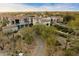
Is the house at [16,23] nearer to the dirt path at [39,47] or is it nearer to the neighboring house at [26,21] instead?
the neighboring house at [26,21]

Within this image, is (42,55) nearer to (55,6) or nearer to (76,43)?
(76,43)

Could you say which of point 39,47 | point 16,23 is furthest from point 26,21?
point 39,47

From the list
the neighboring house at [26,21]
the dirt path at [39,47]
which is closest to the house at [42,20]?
the neighboring house at [26,21]

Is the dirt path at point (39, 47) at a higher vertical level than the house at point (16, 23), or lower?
lower

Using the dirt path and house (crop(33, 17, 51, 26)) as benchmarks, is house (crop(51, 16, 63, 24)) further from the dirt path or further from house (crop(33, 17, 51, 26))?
the dirt path

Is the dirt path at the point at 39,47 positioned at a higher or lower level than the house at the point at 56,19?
lower

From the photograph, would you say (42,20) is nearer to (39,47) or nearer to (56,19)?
(56,19)

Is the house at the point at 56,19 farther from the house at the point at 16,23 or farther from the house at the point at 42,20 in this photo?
the house at the point at 16,23

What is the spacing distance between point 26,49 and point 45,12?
1.17ft

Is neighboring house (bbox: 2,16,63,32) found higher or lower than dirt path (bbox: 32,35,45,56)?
higher

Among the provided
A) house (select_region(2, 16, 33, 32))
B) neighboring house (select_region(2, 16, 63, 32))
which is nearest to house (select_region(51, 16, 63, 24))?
neighboring house (select_region(2, 16, 63, 32))

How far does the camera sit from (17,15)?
1532 millimetres

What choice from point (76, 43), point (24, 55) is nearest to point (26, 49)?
point (24, 55)

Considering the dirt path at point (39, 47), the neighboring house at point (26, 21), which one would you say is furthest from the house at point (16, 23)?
the dirt path at point (39, 47)
